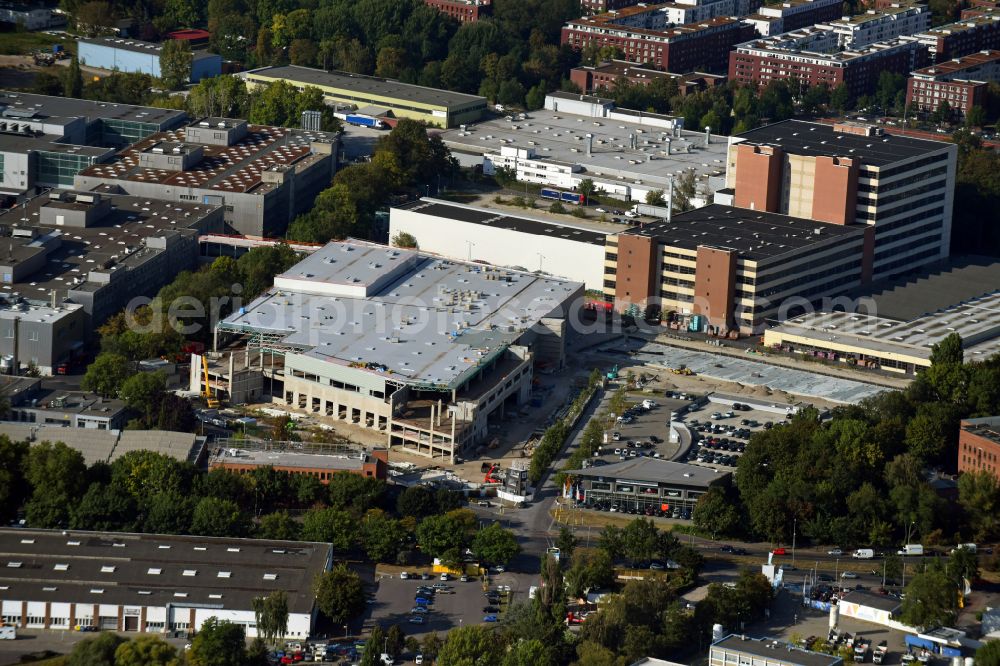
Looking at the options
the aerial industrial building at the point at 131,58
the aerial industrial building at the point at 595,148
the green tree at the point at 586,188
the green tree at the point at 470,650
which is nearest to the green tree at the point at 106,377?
the green tree at the point at 470,650

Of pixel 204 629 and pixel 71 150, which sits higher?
pixel 71 150

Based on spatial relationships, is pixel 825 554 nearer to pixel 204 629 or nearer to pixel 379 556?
pixel 379 556

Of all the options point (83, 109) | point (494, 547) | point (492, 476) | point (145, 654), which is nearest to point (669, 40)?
point (83, 109)

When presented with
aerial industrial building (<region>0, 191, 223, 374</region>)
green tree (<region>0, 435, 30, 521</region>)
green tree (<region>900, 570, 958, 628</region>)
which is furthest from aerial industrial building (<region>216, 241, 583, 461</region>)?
green tree (<region>900, 570, 958, 628</region>)

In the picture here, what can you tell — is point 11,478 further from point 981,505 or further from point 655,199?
point 655,199

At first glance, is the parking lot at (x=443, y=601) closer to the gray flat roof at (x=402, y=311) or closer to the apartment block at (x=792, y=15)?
the gray flat roof at (x=402, y=311)

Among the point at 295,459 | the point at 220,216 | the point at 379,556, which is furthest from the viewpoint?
the point at 220,216

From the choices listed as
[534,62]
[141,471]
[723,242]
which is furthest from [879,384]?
[534,62]
